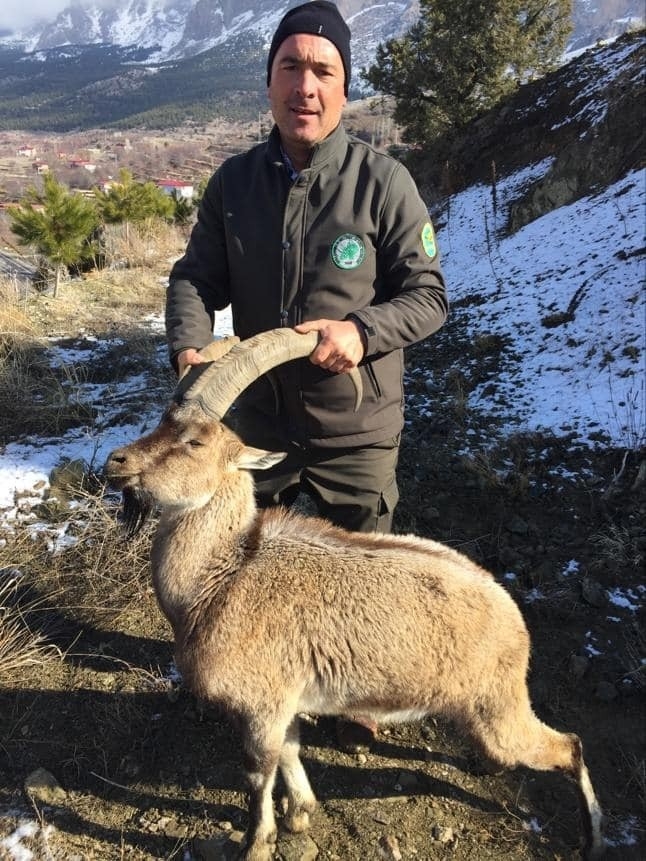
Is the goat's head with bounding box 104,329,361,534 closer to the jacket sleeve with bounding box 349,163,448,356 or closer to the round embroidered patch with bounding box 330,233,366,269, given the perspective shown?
Result: the jacket sleeve with bounding box 349,163,448,356

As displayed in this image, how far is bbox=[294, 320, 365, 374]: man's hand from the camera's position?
7.22ft

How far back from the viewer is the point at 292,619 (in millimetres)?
2312

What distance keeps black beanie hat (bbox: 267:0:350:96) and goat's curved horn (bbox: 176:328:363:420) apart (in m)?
1.35

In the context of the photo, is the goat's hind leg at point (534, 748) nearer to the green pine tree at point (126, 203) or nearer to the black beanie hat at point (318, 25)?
the black beanie hat at point (318, 25)

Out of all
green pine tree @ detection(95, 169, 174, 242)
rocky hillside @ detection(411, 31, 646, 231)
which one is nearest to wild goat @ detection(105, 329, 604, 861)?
rocky hillside @ detection(411, 31, 646, 231)

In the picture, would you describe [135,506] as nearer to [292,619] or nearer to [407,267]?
[292,619]

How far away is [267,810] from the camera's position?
250 centimetres

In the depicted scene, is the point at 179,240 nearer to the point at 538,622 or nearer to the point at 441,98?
the point at 441,98

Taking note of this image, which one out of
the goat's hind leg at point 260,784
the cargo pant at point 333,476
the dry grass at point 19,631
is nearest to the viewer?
the goat's hind leg at point 260,784

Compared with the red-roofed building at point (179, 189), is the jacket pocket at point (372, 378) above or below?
below

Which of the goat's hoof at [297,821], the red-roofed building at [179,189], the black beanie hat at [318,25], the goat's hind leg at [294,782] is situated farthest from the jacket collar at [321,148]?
the red-roofed building at [179,189]

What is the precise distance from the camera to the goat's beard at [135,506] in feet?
7.87

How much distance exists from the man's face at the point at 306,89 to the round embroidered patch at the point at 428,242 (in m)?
0.62

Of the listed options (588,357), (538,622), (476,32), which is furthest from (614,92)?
(538,622)
